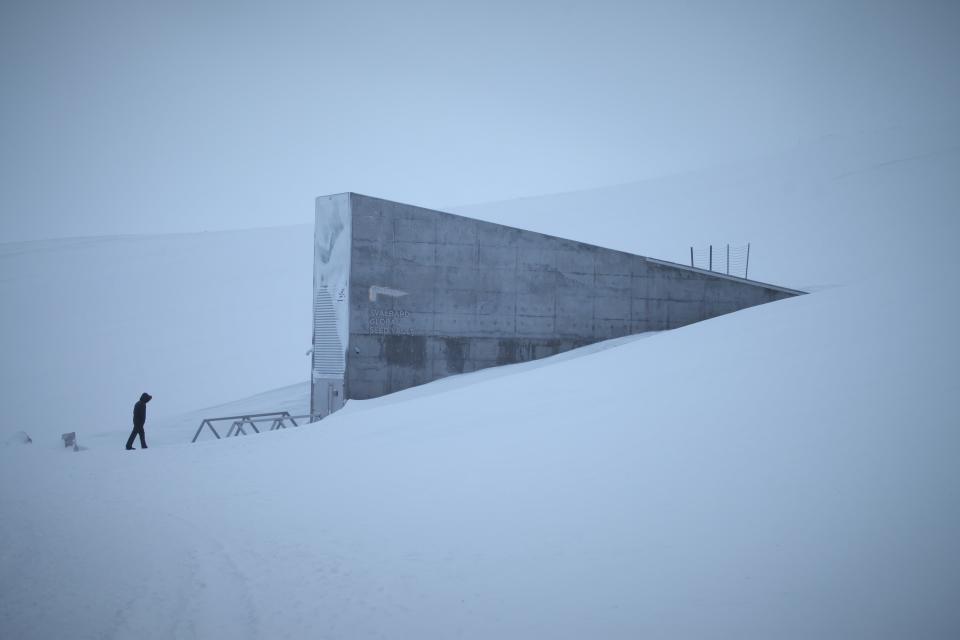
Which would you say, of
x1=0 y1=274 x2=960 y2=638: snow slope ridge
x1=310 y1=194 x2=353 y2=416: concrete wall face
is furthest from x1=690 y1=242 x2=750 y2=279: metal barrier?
x1=0 y1=274 x2=960 y2=638: snow slope ridge

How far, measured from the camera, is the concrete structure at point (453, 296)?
15.1m

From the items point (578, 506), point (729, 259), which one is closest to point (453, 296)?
point (578, 506)

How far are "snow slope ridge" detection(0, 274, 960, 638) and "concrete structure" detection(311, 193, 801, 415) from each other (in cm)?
595

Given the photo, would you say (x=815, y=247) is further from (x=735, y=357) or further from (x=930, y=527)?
(x=930, y=527)

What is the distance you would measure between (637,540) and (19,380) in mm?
32907

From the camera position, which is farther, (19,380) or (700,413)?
(19,380)

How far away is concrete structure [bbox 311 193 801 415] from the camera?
15125 millimetres

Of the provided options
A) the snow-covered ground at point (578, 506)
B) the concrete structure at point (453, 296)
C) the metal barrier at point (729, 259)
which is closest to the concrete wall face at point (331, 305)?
the concrete structure at point (453, 296)

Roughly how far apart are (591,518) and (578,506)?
0.28m

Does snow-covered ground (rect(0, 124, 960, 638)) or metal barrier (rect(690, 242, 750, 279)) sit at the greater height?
metal barrier (rect(690, 242, 750, 279))

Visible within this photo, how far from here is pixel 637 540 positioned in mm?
4875

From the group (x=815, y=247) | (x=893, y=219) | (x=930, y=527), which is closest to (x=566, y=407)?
(x=930, y=527)

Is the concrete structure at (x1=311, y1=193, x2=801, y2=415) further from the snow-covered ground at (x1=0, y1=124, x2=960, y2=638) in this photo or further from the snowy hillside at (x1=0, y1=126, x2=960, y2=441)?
the snowy hillside at (x1=0, y1=126, x2=960, y2=441)

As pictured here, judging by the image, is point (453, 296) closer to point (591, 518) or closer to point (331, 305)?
point (331, 305)
